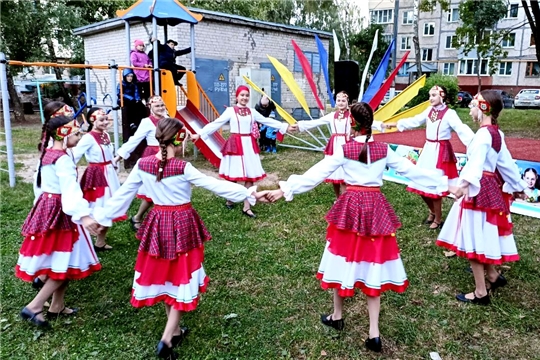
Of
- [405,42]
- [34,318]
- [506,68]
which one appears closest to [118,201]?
[34,318]

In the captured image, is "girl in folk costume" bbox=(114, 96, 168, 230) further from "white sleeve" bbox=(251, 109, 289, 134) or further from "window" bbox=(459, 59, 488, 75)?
"window" bbox=(459, 59, 488, 75)

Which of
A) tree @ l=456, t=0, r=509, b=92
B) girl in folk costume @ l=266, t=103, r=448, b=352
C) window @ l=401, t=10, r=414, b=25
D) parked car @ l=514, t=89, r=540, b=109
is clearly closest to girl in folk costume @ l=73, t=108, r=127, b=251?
girl in folk costume @ l=266, t=103, r=448, b=352

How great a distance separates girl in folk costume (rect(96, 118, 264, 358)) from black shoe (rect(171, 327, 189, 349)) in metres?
0.12

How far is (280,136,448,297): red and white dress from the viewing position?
3031mm

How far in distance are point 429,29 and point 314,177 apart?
45.0 meters

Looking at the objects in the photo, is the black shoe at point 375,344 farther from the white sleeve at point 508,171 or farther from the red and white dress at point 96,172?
the red and white dress at point 96,172

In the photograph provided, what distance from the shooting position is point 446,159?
5375 millimetres

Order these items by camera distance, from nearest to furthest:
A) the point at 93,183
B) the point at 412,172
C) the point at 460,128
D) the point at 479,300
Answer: the point at 412,172 → the point at 479,300 → the point at 93,183 → the point at 460,128

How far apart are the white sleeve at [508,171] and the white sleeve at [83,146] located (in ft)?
13.3

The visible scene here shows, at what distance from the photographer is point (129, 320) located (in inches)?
140

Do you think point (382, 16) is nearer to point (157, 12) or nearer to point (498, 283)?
point (157, 12)

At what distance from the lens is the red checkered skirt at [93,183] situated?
4.69 metres

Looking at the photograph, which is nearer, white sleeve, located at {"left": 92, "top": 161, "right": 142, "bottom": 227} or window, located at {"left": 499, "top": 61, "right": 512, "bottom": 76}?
white sleeve, located at {"left": 92, "top": 161, "right": 142, "bottom": 227}

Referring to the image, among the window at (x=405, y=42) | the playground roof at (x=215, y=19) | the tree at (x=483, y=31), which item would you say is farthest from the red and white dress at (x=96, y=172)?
the window at (x=405, y=42)
